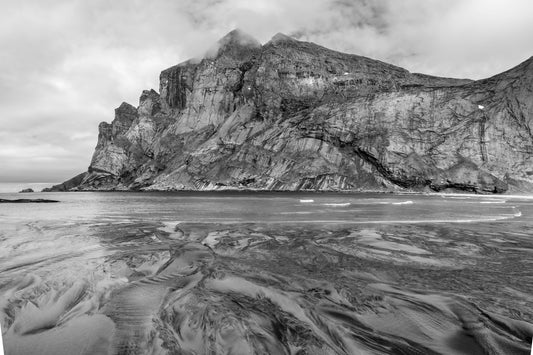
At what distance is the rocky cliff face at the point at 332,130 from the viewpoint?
125125mm

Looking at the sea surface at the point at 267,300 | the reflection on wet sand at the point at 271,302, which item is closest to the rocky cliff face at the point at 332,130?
the sea surface at the point at 267,300

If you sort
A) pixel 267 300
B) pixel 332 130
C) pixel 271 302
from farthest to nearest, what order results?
pixel 332 130, pixel 267 300, pixel 271 302

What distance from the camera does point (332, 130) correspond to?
5773 inches

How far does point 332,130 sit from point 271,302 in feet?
477

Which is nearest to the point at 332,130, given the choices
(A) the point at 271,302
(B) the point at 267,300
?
(B) the point at 267,300

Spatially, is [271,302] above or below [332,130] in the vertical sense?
below

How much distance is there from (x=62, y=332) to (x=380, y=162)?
5543 inches

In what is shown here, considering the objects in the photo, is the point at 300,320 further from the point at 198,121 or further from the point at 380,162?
the point at 198,121

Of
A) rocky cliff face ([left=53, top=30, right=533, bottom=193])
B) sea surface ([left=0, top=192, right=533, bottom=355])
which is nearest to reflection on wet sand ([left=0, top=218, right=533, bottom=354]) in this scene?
sea surface ([left=0, top=192, right=533, bottom=355])

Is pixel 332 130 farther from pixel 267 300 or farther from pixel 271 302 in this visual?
pixel 271 302

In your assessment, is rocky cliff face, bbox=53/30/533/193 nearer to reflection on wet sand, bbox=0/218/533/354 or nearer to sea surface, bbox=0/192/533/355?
sea surface, bbox=0/192/533/355

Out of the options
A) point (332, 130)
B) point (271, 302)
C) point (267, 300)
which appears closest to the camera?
point (271, 302)

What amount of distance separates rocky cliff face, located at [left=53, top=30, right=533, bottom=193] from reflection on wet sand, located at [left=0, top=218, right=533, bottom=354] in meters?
128

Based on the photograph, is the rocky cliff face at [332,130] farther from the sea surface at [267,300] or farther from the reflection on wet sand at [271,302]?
the reflection on wet sand at [271,302]
